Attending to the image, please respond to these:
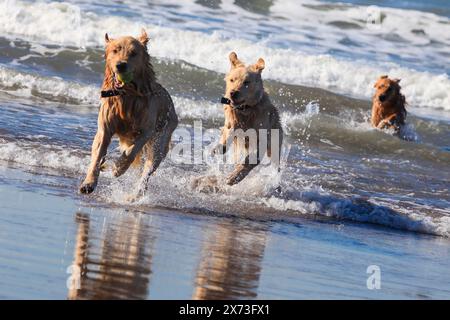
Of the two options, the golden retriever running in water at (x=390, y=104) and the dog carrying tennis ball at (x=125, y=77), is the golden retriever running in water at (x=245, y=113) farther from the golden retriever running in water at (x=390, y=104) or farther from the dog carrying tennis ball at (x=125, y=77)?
the golden retriever running in water at (x=390, y=104)

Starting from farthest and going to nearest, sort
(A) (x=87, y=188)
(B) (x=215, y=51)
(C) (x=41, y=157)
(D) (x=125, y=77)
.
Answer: (B) (x=215, y=51), (C) (x=41, y=157), (D) (x=125, y=77), (A) (x=87, y=188)

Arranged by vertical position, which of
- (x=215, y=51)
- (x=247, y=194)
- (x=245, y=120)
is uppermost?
(x=215, y=51)

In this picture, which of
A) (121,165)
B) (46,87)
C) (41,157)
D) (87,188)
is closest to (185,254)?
(87,188)

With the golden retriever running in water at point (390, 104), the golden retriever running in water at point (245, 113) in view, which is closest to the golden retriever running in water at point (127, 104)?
the golden retriever running in water at point (245, 113)

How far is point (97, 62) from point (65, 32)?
7.87 feet

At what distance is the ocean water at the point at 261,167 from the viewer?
7.03 m

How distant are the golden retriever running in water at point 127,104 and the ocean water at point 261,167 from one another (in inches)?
13.8

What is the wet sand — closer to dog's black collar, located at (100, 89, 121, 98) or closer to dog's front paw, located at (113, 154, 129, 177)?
dog's front paw, located at (113, 154, 129, 177)

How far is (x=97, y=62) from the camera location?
18391 millimetres

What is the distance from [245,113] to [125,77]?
1.69 metres

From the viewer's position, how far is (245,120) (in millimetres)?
10203

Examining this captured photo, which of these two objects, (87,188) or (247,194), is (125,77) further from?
(247,194)
